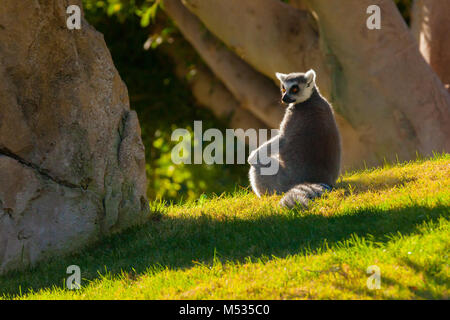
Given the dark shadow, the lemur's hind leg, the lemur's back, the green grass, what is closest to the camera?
the green grass

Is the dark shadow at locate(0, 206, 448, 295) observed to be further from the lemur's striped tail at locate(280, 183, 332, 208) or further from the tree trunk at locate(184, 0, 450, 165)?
the tree trunk at locate(184, 0, 450, 165)

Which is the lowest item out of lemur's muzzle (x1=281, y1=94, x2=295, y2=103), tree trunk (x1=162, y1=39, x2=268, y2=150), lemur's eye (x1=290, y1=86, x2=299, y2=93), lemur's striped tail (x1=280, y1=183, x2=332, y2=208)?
Result: tree trunk (x1=162, y1=39, x2=268, y2=150)

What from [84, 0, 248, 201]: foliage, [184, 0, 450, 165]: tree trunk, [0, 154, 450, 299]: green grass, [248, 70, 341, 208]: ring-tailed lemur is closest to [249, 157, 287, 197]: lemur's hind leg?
[248, 70, 341, 208]: ring-tailed lemur

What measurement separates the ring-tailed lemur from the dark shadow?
1219mm

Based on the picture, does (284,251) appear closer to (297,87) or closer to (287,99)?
(287,99)

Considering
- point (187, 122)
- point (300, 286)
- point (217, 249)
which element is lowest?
point (187, 122)

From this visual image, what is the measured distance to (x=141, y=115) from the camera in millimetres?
15328

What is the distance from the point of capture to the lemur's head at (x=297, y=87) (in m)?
7.69

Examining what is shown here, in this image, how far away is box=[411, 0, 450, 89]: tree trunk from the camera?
11281 millimetres

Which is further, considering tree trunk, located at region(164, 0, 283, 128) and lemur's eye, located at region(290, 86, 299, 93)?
tree trunk, located at region(164, 0, 283, 128)

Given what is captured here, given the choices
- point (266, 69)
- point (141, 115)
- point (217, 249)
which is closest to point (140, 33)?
point (141, 115)

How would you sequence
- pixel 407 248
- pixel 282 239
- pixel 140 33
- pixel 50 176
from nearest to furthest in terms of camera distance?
pixel 407 248 < pixel 282 239 < pixel 50 176 < pixel 140 33
